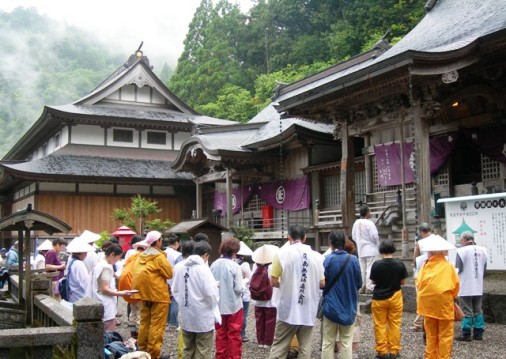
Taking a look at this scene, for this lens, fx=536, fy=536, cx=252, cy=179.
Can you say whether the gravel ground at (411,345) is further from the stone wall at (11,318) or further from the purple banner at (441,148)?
the purple banner at (441,148)

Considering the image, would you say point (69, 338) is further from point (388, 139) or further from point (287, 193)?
point (287, 193)

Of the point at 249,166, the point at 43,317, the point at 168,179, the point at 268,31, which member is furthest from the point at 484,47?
the point at 268,31

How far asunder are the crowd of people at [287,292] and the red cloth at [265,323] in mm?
16

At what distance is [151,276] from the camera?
21.6ft

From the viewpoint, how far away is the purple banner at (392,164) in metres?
15.3

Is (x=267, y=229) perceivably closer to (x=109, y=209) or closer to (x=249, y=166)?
(x=249, y=166)

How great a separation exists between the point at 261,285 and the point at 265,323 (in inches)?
26.1

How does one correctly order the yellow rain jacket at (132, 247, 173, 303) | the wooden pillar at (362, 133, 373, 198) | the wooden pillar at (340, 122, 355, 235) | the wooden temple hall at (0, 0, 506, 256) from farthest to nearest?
the wooden pillar at (362, 133, 373, 198) → the wooden pillar at (340, 122, 355, 235) → the wooden temple hall at (0, 0, 506, 256) → the yellow rain jacket at (132, 247, 173, 303)

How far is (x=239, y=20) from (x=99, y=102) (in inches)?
1127

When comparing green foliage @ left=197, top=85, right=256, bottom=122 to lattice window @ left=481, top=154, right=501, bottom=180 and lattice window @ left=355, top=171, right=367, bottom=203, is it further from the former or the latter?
lattice window @ left=481, top=154, right=501, bottom=180

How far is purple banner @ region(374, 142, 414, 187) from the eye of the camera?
15312 millimetres

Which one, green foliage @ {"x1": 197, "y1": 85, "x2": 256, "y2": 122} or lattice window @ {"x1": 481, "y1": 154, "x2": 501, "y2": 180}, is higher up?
green foliage @ {"x1": 197, "y1": 85, "x2": 256, "y2": 122}

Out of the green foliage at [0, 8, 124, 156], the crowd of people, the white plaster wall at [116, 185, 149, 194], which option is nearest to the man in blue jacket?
the crowd of people

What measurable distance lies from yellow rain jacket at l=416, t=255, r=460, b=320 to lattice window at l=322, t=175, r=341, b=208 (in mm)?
13228
